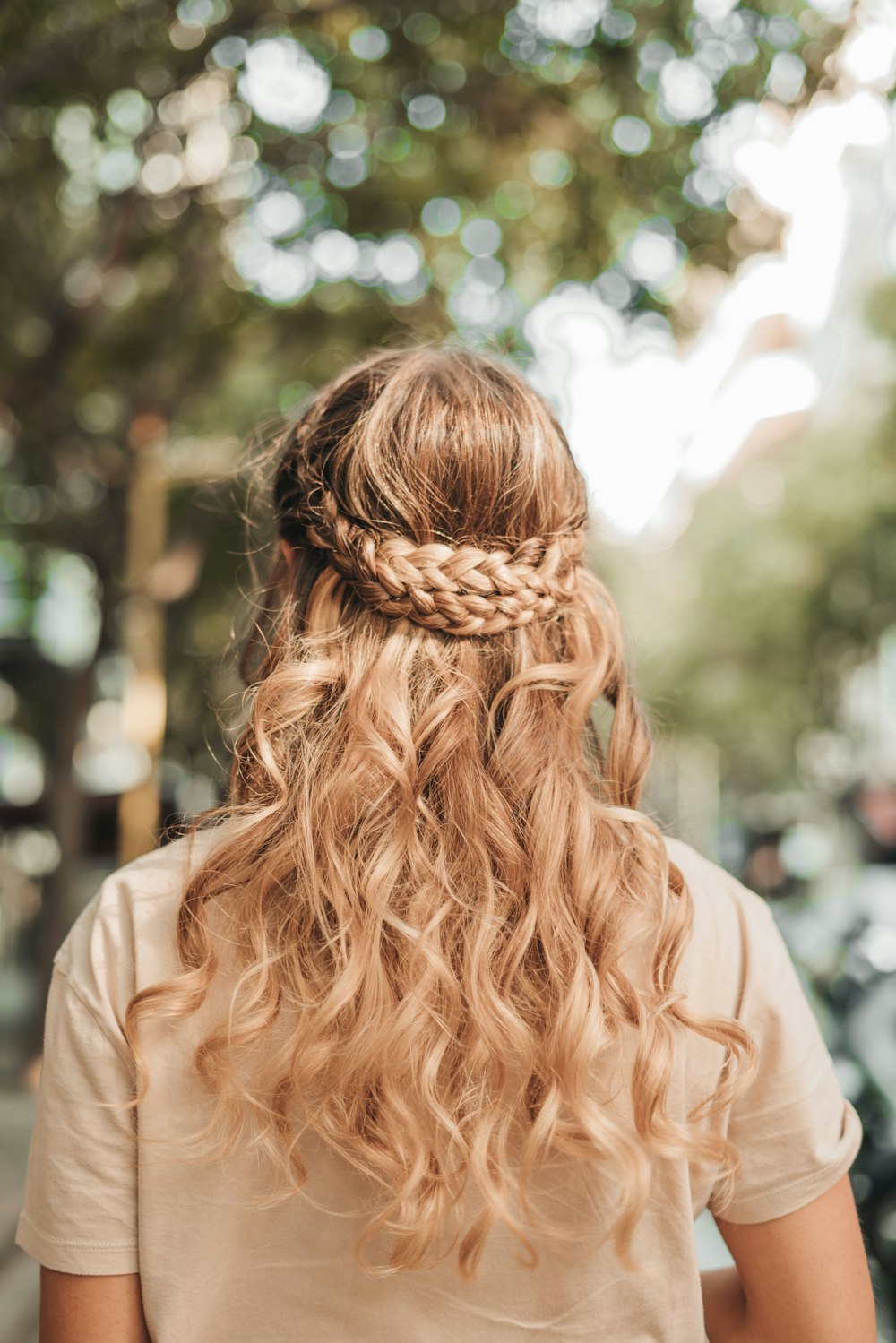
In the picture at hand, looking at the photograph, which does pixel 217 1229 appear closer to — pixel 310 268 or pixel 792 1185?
pixel 792 1185

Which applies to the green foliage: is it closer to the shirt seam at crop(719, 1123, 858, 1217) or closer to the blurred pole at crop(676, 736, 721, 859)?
the shirt seam at crop(719, 1123, 858, 1217)

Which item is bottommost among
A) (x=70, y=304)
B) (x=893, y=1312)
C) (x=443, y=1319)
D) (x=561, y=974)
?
(x=893, y=1312)

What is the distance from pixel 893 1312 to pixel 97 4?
21.2 ft

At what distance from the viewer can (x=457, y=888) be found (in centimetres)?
135

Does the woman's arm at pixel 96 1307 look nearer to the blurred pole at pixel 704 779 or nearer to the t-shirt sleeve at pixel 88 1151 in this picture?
the t-shirt sleeve at pixel 88 1151

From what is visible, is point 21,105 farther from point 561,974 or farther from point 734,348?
point 734,348

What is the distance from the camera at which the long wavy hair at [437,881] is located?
1298mm

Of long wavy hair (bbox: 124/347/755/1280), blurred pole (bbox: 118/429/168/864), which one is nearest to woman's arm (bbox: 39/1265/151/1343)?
long wavy hair (bbox: 124/347/755/1280)

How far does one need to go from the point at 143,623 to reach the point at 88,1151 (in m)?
10.2

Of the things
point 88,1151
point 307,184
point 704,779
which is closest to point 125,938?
point 88,1151

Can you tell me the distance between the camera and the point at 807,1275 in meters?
1.37

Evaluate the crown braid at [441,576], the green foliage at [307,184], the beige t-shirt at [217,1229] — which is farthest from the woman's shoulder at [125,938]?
the green foliage at [307,184]

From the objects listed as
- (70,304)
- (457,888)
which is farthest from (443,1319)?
(70,304)

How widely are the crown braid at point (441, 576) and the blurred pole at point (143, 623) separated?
8.41m
